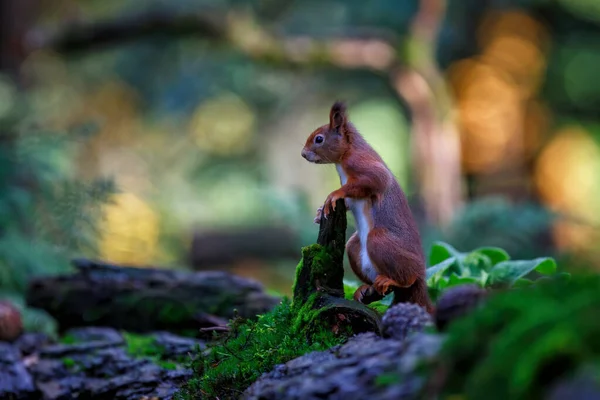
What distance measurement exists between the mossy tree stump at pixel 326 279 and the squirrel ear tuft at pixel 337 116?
1.39 ft

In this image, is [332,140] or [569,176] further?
[569,176]

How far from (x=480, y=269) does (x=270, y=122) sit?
34.3 ft

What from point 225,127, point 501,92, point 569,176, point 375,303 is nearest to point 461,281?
point 375,303

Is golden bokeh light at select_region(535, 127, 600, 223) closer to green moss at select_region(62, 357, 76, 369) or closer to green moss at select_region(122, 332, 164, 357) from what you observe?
green moss at select_region(122, 332, 164, 357)

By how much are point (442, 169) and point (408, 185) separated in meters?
2.37

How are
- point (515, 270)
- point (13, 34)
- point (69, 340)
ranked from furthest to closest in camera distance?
point (13, 34)
point (69, 340)
point (515, 270)

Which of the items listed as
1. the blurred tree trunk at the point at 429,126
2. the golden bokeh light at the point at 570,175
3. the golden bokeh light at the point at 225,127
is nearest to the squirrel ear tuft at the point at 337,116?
the blurred tree trunk at the point at 429,126

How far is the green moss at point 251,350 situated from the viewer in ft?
9.97

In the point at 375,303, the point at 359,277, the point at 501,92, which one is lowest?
the point at 375,303

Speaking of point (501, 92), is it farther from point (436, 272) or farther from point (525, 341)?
point (525, 341)

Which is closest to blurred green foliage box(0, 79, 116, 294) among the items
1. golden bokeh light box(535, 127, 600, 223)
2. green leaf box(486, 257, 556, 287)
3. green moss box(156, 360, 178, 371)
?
green moss box(156, 360, 178, 371)

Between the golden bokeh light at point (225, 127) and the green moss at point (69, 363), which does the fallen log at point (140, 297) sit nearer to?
the green moss at point (69, 363)

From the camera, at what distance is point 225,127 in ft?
47.5

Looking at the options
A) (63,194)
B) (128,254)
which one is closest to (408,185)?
(128,254)
